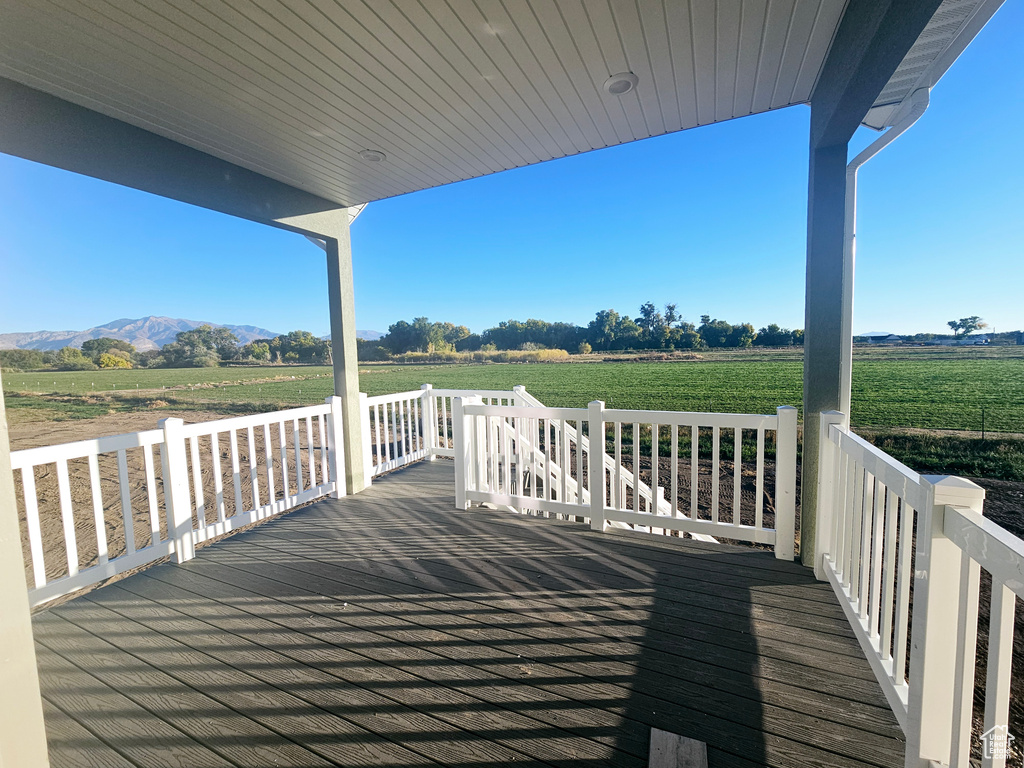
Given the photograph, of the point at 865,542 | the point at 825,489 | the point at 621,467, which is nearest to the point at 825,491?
the point at 825,489

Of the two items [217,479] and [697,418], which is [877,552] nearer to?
[697,418]

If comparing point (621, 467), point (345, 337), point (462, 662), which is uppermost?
point (345, 337)

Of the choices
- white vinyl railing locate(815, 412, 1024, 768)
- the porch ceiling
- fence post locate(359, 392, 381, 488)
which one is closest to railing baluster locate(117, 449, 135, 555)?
fence post locate(359, 392, 381, 488)

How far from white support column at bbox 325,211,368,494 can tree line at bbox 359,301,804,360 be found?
28.3 ft

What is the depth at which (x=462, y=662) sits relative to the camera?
5.71 ft

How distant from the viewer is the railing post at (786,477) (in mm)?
2496

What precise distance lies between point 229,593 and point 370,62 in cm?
294

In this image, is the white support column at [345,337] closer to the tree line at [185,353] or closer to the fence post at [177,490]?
the tree line at [185,353]

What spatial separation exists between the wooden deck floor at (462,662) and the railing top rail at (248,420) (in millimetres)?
887

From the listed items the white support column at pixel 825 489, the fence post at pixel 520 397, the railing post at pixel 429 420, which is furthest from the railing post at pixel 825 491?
the railing post at pixel 429 420

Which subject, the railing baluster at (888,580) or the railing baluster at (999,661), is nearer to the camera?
→ the railing baluster at (999,661)

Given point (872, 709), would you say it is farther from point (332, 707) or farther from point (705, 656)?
point (332, 707)

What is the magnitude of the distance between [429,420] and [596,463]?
9.71 feet

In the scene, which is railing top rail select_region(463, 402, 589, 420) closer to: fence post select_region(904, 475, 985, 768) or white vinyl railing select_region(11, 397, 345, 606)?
white vinyl railing select_region(11, 397, 345, 606)
